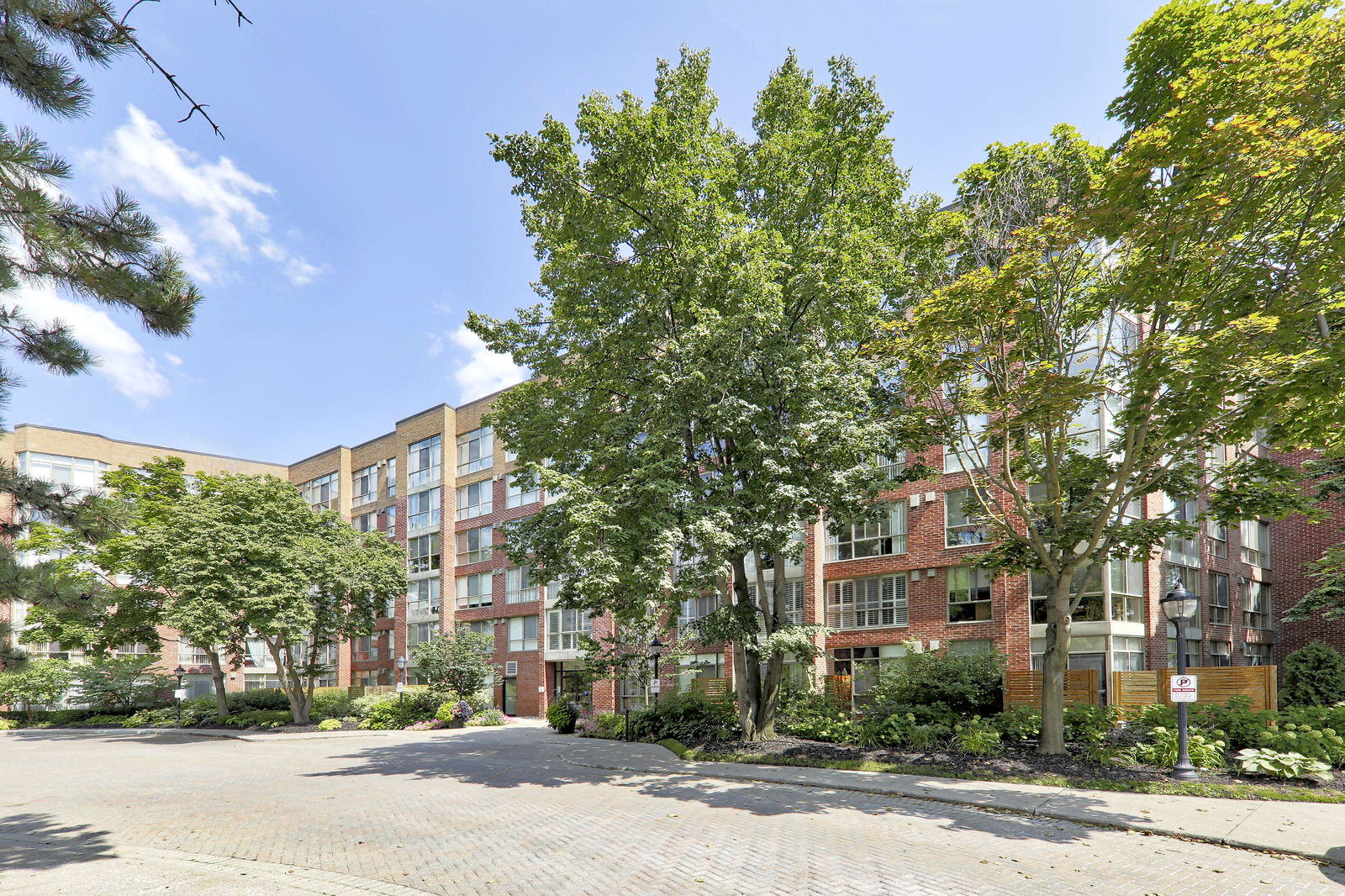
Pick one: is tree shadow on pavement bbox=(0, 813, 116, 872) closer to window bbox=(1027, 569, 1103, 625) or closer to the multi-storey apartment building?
the multi-storey apartment building

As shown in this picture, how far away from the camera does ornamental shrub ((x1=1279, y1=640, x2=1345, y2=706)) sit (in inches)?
965

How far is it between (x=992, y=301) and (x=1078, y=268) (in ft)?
8.64

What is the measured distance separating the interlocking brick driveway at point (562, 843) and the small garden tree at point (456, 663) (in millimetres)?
14920

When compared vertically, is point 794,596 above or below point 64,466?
below

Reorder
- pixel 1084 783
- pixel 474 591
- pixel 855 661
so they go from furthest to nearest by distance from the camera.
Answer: pixel 474 591 → pixel 855 661 → pixel 1084 783

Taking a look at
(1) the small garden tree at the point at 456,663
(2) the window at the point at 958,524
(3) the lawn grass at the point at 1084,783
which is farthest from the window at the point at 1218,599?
(1) the small garden tree at the point at 456,663

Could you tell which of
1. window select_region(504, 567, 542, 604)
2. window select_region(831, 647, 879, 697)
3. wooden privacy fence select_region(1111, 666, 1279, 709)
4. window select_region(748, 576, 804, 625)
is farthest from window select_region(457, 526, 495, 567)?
wooden privacy fence select_region(1111, 666, 1279, 709)

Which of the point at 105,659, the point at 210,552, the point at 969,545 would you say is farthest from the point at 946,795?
the point at 105,659

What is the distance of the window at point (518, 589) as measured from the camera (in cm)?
4047

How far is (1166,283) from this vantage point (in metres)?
12.6

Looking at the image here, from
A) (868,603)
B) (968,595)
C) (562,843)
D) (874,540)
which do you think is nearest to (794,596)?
(868,603)

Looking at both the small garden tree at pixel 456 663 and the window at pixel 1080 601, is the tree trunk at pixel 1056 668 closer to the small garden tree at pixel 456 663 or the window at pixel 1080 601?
the window at pixel 1080 601

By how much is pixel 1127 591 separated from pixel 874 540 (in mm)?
7898

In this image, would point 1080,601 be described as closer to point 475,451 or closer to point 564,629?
point 564,629
